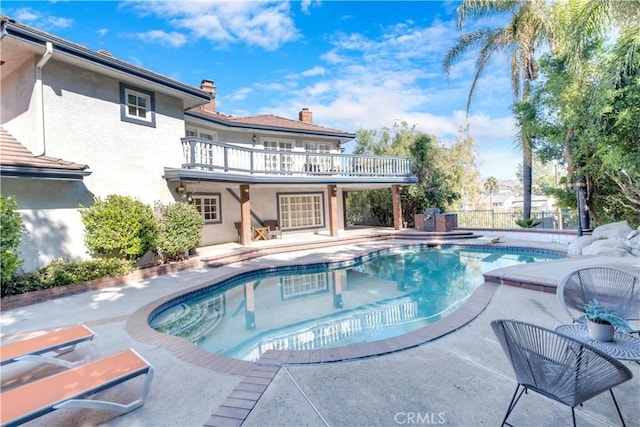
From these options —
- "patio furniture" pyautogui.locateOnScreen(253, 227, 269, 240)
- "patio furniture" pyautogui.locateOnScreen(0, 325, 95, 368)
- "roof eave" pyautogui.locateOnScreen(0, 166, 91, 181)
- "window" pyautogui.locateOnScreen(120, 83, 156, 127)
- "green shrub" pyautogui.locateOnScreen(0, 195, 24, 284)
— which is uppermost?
"window" pyautogui.locateOnScreen(120, 83, 156, 127)

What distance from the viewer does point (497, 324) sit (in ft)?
7.55

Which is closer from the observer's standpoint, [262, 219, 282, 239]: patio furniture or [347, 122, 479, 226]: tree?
[262, 219, 282, 239]: patio furniture

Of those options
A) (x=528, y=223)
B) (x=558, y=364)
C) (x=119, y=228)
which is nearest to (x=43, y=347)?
(x=558, y=364)

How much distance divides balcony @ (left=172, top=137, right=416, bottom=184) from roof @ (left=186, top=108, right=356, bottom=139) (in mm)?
2207

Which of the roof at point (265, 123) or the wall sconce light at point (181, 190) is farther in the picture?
the roof at point (265, 123)

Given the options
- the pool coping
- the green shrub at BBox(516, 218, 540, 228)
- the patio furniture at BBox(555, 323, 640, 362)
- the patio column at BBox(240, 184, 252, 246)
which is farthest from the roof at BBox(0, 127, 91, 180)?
the green shrub at BBox(516, 218, 540, 228)

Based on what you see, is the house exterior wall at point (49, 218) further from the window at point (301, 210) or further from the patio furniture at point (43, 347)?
the window at point (301, 210)

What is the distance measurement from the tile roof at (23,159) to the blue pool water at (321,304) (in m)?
4.50

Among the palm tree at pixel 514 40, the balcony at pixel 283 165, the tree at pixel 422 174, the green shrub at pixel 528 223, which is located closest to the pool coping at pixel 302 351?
the balcony at pixel 283 165

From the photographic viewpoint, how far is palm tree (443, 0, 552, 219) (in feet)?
43.8

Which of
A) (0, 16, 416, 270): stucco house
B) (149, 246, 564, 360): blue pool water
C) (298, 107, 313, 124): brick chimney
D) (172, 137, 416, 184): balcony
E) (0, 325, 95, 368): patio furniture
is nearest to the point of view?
(0, 325, 95, 368): patio furniture

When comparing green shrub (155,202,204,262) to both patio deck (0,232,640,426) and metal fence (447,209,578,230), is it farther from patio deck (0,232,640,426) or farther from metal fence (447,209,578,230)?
metal fence (447,209,578,230)

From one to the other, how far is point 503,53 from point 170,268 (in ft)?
56.7

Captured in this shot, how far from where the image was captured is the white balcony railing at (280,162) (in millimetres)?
10812
